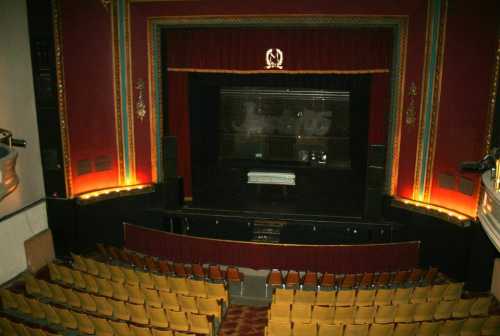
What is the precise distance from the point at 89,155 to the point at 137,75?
8.24 ft

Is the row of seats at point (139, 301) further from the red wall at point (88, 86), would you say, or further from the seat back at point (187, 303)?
the red wall at point (88, 86)

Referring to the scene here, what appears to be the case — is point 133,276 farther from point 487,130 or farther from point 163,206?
point 487,130

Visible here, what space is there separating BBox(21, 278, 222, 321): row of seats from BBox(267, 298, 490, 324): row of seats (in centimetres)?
120

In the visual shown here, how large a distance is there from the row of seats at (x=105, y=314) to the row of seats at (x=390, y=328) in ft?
4.51

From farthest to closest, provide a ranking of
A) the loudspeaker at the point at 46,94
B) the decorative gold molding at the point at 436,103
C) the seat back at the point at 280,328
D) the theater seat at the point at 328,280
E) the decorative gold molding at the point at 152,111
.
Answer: the decorative gold molding at the point at 152,111 → the loudspeaker at the point at 46,94 → the decorative gold molding at the point at 436,103 → the theater seat at the point at 328,280 → the seat back at the point at 280,328

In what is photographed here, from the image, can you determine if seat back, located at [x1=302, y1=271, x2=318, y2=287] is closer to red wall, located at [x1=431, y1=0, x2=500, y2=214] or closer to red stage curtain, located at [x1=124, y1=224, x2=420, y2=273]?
red stage curtain, located at [x1=124, y1=224, x2=420, y2=273]

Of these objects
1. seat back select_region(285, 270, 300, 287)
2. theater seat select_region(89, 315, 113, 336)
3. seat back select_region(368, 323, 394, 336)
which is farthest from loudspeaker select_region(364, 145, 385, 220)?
theater seat select_region(89, 315, 113, 336)

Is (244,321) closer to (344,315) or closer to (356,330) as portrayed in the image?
(344,315)

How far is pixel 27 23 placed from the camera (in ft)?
38.7

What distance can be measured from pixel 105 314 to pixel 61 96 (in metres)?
5.72

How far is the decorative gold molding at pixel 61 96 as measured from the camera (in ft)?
38.8

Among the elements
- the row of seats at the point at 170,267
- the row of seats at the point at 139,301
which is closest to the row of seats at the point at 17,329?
the row of seats at the point at 139,301

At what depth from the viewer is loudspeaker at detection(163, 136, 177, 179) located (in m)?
13.8

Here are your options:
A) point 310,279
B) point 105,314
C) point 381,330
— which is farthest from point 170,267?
point 381,330
